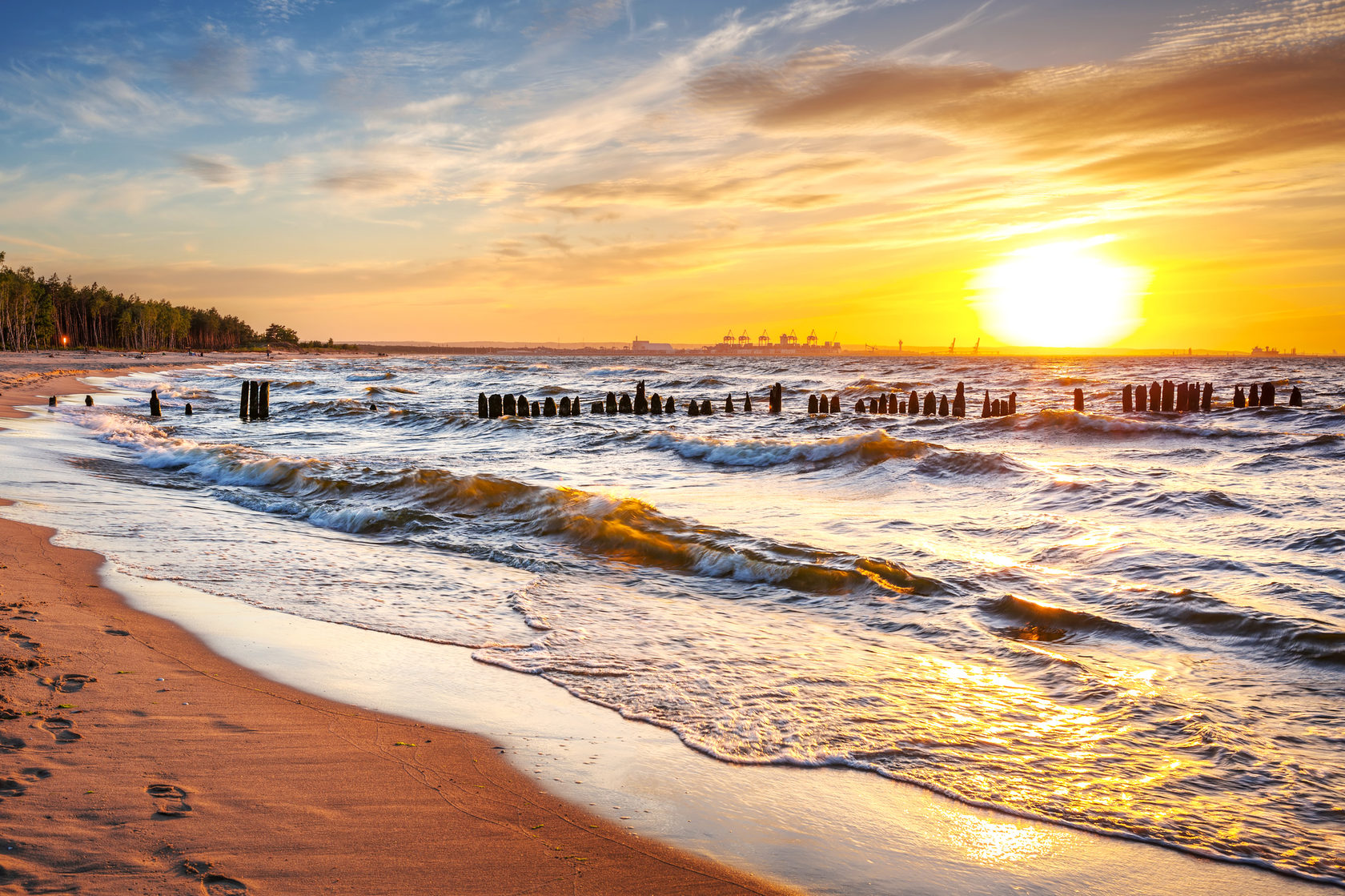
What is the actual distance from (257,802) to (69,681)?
1981 mm

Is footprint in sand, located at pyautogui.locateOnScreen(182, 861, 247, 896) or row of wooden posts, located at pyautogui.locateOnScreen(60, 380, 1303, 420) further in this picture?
row of wooden posts, located at pyautogui.locateOnScreen(60, 380, 1303, 420)

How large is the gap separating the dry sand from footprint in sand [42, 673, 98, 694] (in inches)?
0.6

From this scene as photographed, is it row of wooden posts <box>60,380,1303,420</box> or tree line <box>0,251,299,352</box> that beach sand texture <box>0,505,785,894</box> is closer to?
row of wooden posts <box>60,380,1303,420</box>

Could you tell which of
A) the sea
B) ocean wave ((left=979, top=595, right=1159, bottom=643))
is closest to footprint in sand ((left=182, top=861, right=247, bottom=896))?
the sea

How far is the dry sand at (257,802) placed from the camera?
291 cm

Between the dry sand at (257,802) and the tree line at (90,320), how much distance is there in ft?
395

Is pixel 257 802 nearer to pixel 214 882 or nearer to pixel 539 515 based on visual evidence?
pixel 214 882

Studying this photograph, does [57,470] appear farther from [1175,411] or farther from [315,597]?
[1175,411]

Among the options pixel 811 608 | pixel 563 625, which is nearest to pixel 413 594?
pixel 563 625

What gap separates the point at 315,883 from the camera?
289 centimetres

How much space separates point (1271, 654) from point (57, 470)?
1759 centimetres

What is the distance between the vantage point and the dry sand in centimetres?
291

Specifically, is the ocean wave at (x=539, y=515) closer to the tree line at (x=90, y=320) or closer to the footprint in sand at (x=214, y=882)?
the footprint in sand at (x=214, y=882)

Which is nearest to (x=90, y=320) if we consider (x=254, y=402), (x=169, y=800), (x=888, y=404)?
(x=254, y=402)
